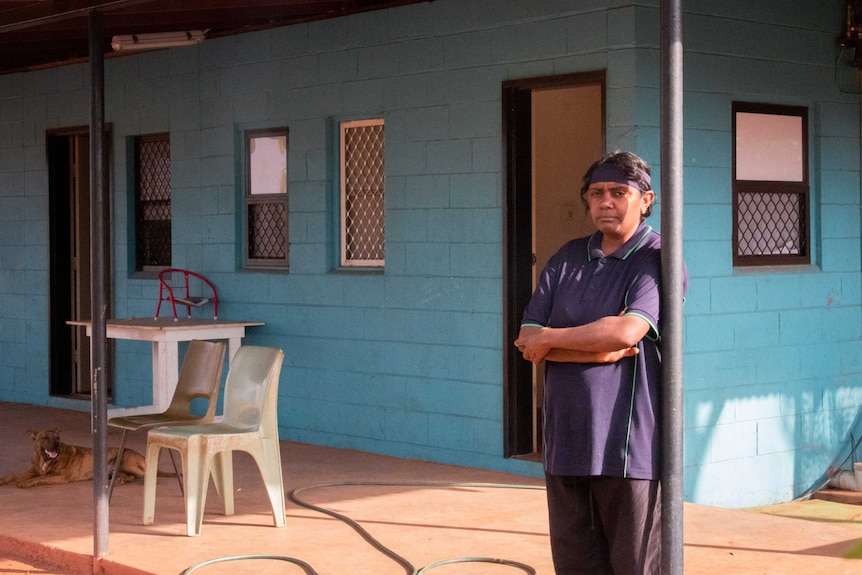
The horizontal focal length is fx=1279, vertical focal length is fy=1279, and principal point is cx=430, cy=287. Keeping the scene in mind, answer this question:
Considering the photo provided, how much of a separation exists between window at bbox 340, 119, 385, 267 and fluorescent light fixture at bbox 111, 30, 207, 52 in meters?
1.49

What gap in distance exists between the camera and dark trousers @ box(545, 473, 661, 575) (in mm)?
3861

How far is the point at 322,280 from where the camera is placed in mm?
9430

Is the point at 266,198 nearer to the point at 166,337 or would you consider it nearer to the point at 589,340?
the point at 166,337

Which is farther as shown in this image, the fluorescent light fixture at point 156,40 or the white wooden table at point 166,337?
the fluorescent light fixture at point 156,40

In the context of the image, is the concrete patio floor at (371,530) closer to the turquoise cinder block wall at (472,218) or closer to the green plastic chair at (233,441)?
the green plastic chair at (233,441)

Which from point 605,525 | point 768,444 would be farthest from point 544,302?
point 768,444

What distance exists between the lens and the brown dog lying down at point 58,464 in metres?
7.89

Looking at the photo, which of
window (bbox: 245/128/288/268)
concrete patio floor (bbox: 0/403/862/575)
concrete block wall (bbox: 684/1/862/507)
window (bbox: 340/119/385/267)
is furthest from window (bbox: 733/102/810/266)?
window (bbox: 245/128/288/268)

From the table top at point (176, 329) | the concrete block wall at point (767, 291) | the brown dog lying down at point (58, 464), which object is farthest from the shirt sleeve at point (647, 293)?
the table top at point (176, 329)

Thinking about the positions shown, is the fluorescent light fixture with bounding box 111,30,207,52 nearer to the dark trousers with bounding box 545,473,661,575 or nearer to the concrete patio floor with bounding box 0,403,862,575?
the concrete patio floor with bounding box 0,403,862,575

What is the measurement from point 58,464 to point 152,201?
3.60m

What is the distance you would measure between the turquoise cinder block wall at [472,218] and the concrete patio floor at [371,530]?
587 millimetres

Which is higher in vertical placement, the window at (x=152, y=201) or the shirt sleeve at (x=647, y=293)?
the window at (x=152, y=201)

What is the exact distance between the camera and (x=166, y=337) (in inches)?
361
